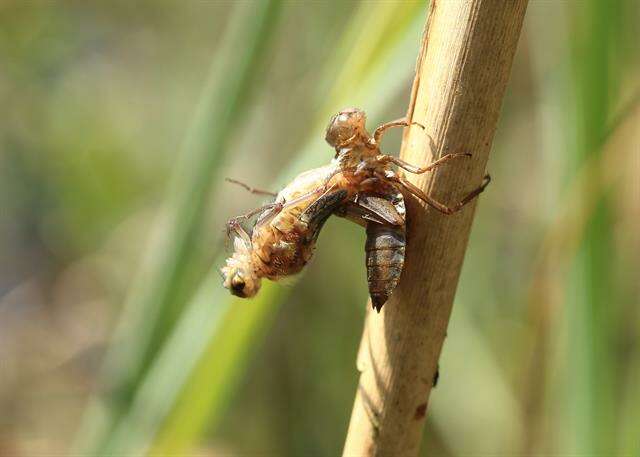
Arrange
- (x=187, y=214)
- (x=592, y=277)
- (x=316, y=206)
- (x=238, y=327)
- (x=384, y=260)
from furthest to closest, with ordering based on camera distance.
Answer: (x=187, y=214) → (x=238, y=327) → (x=592, y=277) → (x=316, y=206) → (x=384, y=260)

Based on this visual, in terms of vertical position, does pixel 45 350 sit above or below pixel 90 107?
below

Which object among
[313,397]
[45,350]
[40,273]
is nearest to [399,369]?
[313,397]

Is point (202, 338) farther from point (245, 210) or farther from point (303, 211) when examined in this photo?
point (245, 210)

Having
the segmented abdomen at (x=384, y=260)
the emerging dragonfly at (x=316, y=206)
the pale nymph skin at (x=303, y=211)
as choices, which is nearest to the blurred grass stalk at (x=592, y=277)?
the emerging dragonfly at (x=316, y=206)

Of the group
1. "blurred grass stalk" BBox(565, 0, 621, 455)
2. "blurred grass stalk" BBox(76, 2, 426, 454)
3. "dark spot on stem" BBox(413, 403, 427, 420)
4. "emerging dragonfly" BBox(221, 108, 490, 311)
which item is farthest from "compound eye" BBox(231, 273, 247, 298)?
"blurred grass stalk" BBox(565, 0, 621, 455)

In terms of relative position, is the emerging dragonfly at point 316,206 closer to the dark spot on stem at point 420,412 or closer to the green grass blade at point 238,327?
the green grass blade at point 238,327

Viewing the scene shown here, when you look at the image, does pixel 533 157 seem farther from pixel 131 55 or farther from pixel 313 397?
pixel 131 55

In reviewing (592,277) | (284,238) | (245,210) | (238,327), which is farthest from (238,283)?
(245,210)
